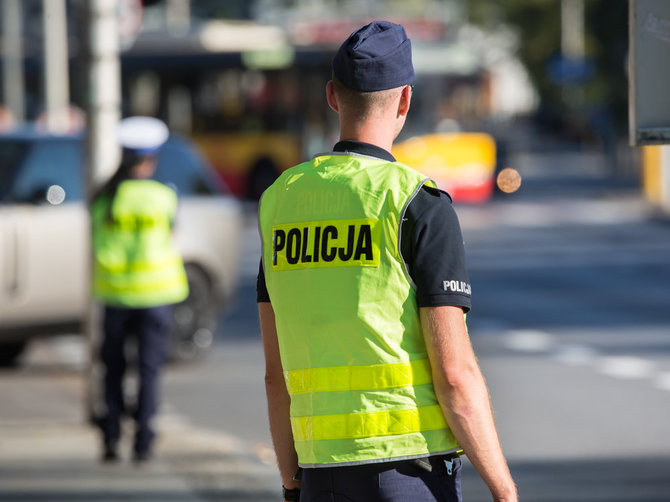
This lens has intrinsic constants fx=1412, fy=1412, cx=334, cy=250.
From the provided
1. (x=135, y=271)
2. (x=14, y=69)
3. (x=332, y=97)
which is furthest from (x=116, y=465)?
(x=14, y=69)

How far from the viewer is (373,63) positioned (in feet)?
10.1

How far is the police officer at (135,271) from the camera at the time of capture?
773 cm

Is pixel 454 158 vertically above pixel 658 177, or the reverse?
pixel 454 158

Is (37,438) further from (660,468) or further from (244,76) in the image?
(244,76)

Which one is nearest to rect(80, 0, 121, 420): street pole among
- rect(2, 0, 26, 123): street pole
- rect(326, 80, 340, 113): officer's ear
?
rect(326, 80, 340, 113): officer's ear

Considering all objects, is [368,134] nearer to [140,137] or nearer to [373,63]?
[373,63]

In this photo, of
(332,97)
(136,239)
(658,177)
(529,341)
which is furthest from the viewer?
(658,177)

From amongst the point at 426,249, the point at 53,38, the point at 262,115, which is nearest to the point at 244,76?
the point at 262,115

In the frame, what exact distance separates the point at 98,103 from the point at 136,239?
117cm

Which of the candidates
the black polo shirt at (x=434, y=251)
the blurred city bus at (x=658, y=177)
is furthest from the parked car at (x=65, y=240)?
the blurred city bus at (x=658, y=177)

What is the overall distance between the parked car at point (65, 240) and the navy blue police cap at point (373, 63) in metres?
7.21

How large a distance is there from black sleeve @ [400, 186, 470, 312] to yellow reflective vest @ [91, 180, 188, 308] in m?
4.99

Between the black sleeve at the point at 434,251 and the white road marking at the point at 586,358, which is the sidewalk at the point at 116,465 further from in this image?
the black sleeve at the point at 434,251

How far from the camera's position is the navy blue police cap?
122 inches
